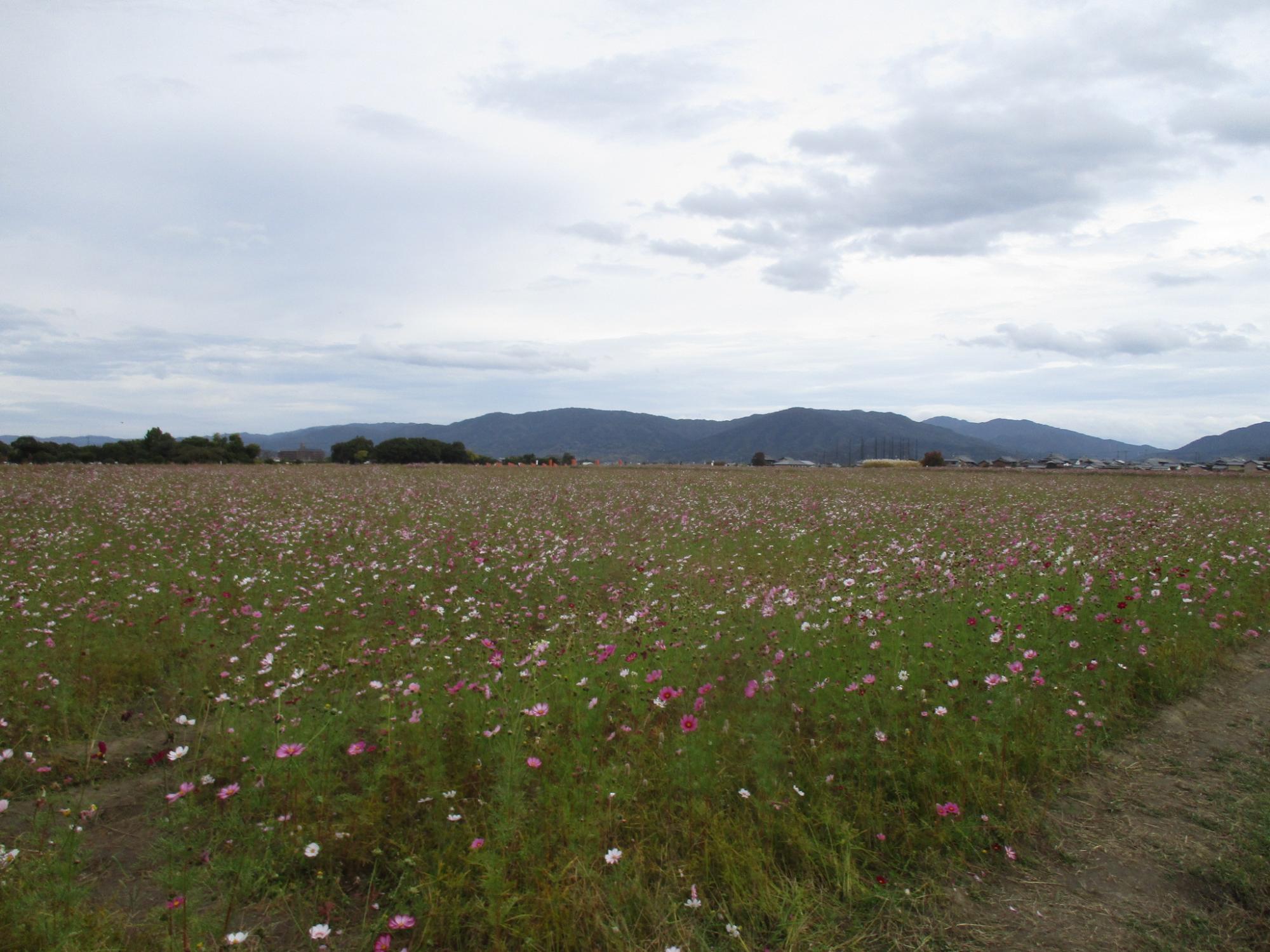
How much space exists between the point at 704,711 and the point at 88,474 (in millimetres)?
28701

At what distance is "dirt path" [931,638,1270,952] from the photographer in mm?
3484

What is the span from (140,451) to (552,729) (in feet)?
160

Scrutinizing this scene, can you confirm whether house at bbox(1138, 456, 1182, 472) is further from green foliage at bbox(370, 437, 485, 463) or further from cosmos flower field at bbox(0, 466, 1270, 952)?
cosmos flower field at bbox(0, 466, 1270, 952)

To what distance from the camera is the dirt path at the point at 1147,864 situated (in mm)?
3484

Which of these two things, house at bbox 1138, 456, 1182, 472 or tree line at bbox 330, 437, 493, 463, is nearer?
tree line at bbox 330, 437, 493, 463

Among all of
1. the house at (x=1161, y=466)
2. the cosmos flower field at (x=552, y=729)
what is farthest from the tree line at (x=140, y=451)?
the house at (x=1161, y=466)

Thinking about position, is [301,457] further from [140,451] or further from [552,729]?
[552,729]

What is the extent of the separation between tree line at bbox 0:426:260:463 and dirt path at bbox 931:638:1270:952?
45.9m

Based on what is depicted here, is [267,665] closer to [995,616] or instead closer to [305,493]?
[995,616]

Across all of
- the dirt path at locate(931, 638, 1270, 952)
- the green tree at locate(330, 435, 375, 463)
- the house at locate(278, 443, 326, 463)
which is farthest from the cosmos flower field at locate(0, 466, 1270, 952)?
the green tree at locate(330, 435, 375, 463)

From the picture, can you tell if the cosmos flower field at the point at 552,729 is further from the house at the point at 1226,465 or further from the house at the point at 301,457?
the house at the point at 1226,465

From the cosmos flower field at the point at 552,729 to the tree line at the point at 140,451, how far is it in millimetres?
36511

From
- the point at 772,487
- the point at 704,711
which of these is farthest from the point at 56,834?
the point at 772,487

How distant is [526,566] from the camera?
34.0ft
